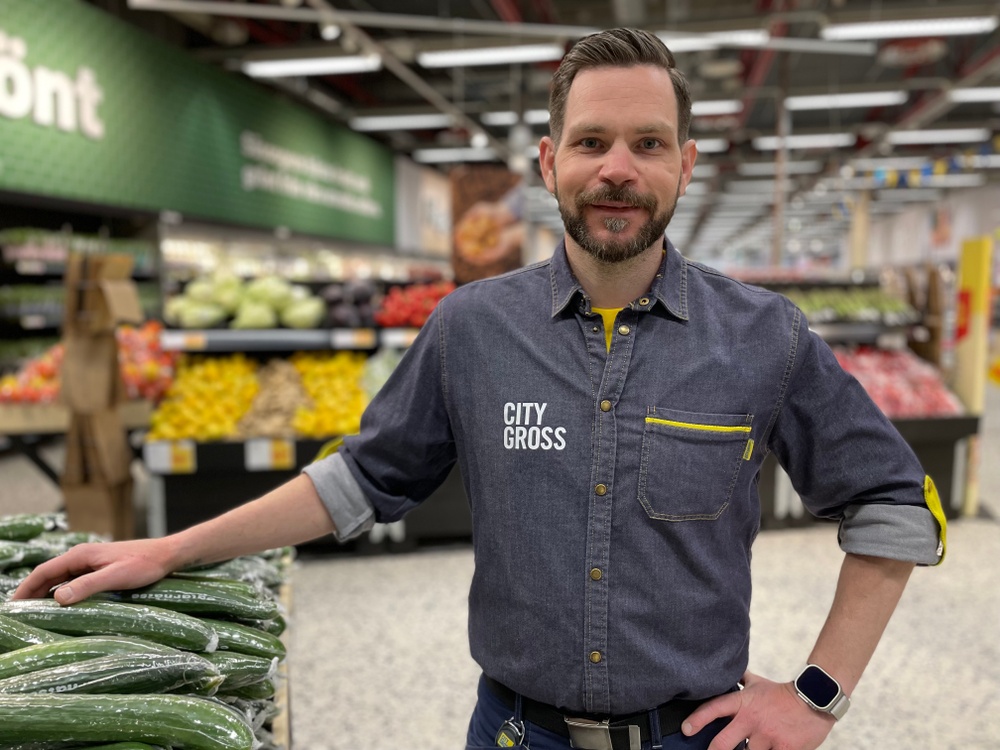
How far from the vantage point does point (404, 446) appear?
1.38m

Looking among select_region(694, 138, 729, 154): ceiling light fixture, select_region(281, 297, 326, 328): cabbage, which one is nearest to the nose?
select_region(281, 297, 326, 328): cabbage

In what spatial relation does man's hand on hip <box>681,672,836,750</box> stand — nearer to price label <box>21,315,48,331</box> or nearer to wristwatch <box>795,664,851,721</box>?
wristwatch <box>795,664,851,721</box>

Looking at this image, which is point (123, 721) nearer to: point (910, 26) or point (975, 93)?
point (910, 26)

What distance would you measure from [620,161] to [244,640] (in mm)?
917

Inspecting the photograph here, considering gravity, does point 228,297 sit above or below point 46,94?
below

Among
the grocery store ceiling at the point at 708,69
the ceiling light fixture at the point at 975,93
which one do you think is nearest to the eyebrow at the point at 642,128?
the grocery store ceiling at the point at 708,69

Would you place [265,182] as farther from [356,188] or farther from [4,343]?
[4,343]

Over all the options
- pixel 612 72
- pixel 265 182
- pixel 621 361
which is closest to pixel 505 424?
pixel 621 361

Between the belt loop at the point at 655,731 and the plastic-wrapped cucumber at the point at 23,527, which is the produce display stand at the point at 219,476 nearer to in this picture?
the plastic-wrapped cucumber at the point at 23,527

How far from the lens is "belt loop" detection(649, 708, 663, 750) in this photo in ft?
3.84

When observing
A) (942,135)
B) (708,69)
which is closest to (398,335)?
(708,69)

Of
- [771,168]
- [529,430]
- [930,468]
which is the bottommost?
[930,468]

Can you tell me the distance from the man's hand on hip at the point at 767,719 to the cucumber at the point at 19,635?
91 centimetres

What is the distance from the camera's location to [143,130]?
8.73 m
